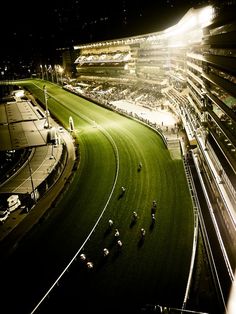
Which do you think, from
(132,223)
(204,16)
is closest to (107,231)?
(132,223)

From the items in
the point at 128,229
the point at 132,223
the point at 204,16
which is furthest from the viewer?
the point at 204,16

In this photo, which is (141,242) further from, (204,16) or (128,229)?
(204,16)

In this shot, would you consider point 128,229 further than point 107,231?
Yes

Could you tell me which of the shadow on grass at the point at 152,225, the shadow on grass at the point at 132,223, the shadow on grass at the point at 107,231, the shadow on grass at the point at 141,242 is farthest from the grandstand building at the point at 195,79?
the shadow on grass at the point at 107,231

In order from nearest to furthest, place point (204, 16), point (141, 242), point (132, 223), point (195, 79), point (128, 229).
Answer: point (141, 242)
point (128, 229)
point (132, 223)
point (204, 16)
point (195, 79)

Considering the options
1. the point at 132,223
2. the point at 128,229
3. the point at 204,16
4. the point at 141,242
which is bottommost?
the point at 141,242

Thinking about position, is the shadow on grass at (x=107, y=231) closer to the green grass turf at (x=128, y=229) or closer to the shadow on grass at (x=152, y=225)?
the green grass turf at (x=128, y=229)

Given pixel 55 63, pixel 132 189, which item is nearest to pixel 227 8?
pixel 132 189

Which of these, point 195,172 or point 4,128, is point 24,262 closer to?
point 195,172
